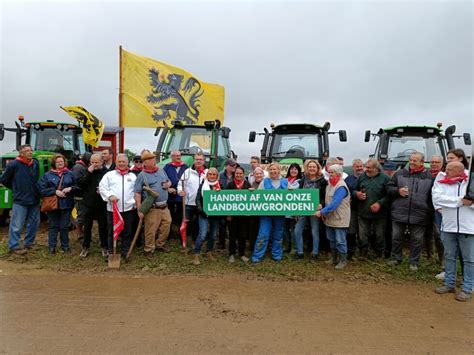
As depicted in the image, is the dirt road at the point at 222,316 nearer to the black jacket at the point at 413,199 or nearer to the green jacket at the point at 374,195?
the black jacket at the point at 413,199

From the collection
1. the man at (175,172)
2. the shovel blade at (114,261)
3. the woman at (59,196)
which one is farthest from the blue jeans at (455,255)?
the woman at (59,196)

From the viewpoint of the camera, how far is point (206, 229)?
212 inches

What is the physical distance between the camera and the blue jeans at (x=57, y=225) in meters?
5.67

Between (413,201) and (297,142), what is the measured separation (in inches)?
143

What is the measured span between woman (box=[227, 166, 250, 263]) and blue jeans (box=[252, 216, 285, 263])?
8.3 inches

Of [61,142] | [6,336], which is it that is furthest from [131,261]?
[61,142]

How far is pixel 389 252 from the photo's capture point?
558 centimetres

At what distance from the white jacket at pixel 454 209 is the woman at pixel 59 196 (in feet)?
18.4

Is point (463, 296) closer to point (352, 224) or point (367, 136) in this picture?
point (352, 224)

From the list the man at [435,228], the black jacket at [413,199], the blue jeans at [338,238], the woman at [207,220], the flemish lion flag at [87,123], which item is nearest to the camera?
the black jacket at [413,199]

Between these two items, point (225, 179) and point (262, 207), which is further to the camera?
point (225, 179)

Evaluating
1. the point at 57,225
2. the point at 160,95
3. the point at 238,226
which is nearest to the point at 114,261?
the point at 57,225

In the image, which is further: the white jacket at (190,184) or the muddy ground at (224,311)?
the white jacket at (190,184)

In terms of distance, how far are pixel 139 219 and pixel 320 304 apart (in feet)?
10.3
